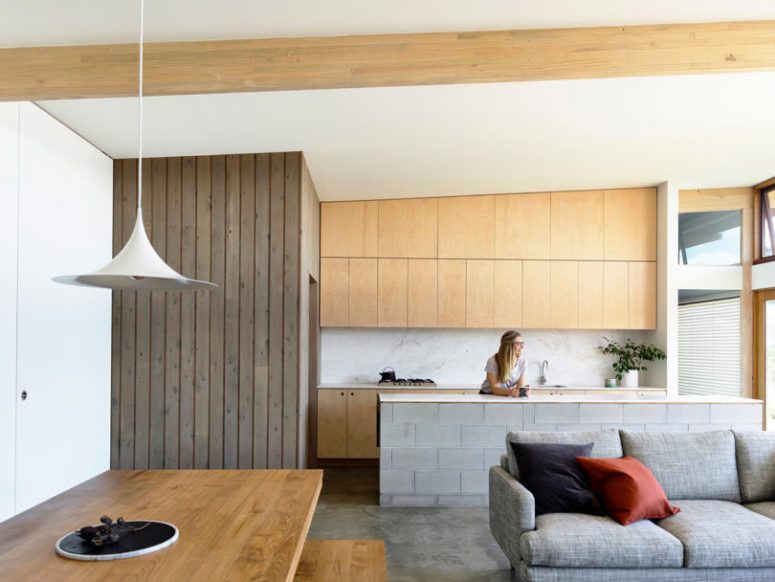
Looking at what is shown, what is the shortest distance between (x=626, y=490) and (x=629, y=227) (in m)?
4.50

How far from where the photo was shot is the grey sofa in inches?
130

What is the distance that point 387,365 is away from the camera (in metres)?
7.66

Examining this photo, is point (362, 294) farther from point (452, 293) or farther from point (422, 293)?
point (452, 293)

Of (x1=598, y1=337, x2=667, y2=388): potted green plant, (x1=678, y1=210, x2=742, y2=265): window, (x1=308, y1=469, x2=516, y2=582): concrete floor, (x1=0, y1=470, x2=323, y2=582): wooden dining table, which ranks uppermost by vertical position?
(x1=678, y1=210, x2=742, y2=265): window

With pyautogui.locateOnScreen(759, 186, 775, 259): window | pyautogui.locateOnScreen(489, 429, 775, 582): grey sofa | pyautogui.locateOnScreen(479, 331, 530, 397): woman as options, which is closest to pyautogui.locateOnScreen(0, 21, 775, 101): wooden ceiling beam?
pyautogui.locateOnScreen(489, 429, 775, 582): grey sofa

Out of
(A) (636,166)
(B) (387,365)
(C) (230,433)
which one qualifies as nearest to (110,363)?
(C) (230,433)

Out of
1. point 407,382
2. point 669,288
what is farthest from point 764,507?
point 407,382

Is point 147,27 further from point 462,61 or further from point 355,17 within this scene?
point 462,61

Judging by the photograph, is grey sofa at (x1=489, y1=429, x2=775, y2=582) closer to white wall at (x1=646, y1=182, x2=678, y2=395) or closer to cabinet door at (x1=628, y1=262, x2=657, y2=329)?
white wall at (x1=646, y1=182, x2=678, y2=395)

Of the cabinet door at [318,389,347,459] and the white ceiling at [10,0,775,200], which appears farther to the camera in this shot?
the cabinet door at [318,389,347,459]

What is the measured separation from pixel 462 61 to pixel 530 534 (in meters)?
2.44

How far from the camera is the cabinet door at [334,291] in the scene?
7.23 metres

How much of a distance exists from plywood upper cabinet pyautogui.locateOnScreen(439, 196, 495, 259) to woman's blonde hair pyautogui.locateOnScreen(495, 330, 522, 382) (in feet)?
6.43

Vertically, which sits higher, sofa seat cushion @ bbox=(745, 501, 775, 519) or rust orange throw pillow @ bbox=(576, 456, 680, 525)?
rust orange throw pillow @ bbox=(576, 456, 680, 525)
